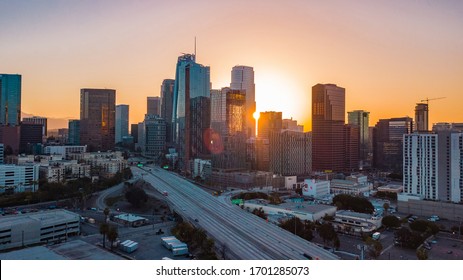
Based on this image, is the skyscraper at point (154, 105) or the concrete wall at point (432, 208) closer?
the concrete wall at point (432, 208)

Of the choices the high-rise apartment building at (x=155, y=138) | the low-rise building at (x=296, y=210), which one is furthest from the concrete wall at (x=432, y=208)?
the high-rise apartment building at (x=155, y=138)

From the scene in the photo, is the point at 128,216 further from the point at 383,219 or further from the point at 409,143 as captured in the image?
the point at 409,143

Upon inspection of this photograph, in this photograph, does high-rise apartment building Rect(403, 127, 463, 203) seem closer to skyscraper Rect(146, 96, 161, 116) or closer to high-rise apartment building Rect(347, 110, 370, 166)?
high-rise apartment building Rect(347, 110, 370, 166)

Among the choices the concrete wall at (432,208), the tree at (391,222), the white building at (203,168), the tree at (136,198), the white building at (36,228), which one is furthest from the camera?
the white building at (203,168)

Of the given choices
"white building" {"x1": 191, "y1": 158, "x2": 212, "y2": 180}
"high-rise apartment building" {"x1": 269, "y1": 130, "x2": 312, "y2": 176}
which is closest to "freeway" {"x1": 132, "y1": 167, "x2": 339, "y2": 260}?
"white building" {"x1": 191, "y1": 158, "x2": 212, "y2": 180}

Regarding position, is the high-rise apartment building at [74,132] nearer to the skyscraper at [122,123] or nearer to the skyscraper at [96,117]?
the skyscraper at [96,117]

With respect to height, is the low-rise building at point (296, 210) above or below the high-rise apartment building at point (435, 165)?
below
